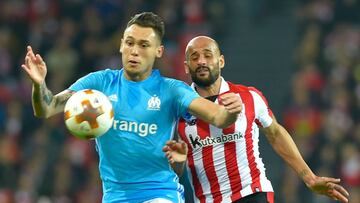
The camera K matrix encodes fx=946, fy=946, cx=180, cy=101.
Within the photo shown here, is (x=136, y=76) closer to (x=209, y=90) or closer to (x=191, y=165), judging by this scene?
(x=209, y=90)

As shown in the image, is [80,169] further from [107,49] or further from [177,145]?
[177,145]

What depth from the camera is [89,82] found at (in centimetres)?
665

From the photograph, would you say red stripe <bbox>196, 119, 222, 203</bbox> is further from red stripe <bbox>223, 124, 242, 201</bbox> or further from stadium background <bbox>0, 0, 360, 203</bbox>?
stadium background <bbox>0, 0, 360, 203</bbox>

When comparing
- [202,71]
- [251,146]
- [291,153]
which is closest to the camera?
[202,71]

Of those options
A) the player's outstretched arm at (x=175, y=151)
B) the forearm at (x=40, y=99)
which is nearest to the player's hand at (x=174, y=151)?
the player's outstretched arm at (x=175, y=151)

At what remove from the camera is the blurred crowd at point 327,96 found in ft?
42.9

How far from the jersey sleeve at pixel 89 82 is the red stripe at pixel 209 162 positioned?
3.30 feet

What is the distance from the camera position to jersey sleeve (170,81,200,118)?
6488 millimetres

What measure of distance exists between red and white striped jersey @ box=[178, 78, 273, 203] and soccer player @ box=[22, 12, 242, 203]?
2.24ft

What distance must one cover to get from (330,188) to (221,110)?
1.52m

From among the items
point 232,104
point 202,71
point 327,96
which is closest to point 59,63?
point 327,96

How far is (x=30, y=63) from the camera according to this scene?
6168mm

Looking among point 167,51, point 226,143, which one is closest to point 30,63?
point 226,143

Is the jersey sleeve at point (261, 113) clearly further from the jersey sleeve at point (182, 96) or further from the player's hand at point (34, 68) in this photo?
the player's hand at point (34, 68)
